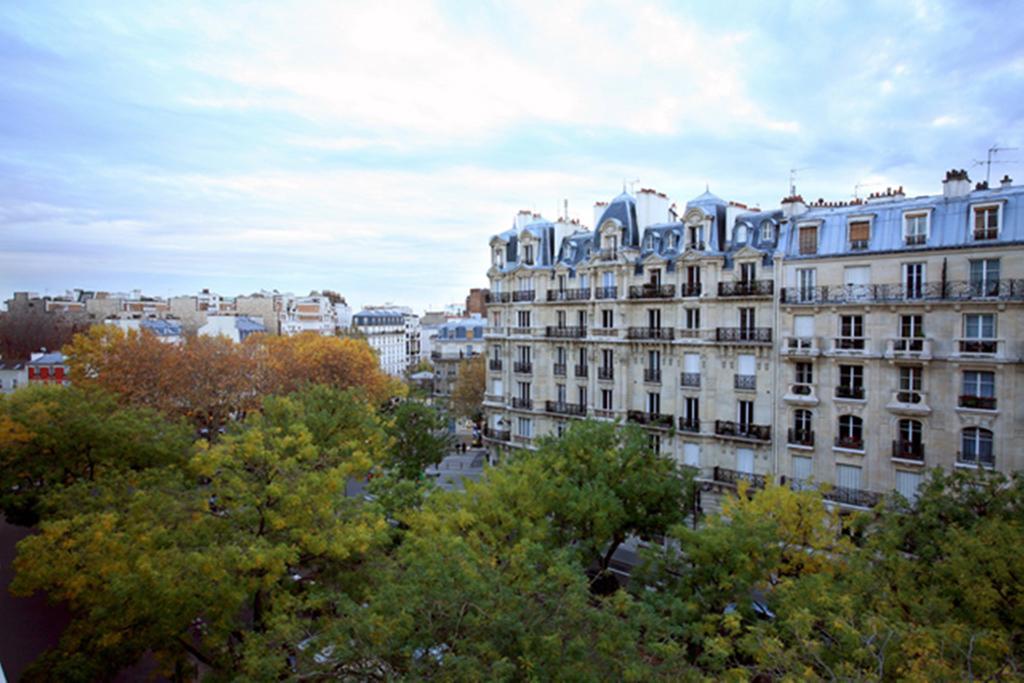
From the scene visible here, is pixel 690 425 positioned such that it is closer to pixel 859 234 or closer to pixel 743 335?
pixel 743 335

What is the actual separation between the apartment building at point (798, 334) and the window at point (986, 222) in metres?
0.08

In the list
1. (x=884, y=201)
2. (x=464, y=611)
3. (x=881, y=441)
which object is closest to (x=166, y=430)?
(x=464, y=611)

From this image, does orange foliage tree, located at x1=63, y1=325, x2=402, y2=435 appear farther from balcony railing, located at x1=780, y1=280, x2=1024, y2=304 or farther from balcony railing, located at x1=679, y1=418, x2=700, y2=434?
balcony railing, located at x1=780, y1=280, x2=1024, y2=304

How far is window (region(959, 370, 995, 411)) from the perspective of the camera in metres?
27.6

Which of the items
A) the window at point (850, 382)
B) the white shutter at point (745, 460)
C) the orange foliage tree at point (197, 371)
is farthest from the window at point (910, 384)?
the orange foliage tree at point (197, 371)

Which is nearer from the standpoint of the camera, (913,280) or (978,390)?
(978,390)

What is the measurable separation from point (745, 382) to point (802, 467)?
15.9 feet

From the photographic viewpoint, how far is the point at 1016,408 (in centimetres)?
2706

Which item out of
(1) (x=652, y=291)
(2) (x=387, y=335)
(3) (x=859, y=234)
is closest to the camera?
(3) (x=859, y=234)

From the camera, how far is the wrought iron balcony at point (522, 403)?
43537 millimetres

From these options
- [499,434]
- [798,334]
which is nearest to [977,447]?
[798,334]

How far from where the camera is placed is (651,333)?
37.6 metres

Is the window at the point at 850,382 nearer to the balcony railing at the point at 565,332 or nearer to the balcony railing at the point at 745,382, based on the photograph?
the balcony railing at the point at 745,382

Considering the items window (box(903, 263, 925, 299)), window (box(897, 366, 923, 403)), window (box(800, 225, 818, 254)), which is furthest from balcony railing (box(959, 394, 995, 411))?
window (box(800, 225, 818, 254))
